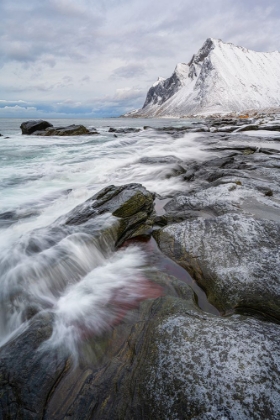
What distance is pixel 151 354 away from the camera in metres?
1.99

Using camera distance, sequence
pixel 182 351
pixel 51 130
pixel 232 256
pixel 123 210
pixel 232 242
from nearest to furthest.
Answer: pixel 182 351 → pixel 232 256 → pixel 232 242 → pixel 123 210 → pixel 51 130

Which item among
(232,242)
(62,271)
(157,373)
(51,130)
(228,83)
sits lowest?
(62,271)

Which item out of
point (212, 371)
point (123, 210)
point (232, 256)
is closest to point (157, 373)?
point (212, 371)

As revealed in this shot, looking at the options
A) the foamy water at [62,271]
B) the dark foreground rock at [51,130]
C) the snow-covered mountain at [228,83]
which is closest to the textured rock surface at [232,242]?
the foamy water at [62,271]

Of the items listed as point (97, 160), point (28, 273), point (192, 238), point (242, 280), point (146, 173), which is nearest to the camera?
point (242, 280)

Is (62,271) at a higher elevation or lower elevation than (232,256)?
lower

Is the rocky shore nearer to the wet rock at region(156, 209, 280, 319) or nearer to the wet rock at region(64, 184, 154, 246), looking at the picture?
the wet rock at region(156, 209, 280, 319)

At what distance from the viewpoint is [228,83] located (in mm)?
125375

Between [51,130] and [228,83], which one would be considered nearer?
[51,130]

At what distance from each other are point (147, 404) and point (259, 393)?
783 millimetres

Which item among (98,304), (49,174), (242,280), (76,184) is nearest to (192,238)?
(242,280)

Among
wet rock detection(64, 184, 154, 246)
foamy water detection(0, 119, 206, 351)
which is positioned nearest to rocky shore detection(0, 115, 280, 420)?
foamy water detection(0, 119, 206, 351)

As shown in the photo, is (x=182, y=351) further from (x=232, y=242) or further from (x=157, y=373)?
(x=232, y=242)

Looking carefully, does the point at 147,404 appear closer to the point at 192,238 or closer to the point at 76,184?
the point at 192,238
